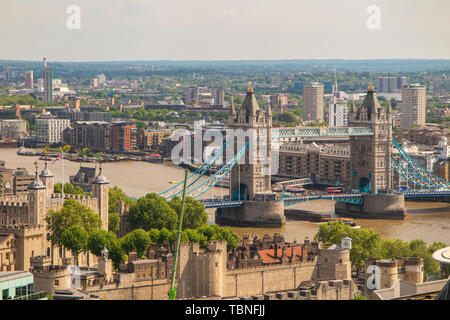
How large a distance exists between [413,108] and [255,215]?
38042mm

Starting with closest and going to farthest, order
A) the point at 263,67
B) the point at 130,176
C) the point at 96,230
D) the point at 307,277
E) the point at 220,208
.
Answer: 1. the point at 307,277
2. the point at 96,230
3. the point at 220,208
4. the point at 130,176
5. the point at 263,67

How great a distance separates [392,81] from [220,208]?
63.2 m

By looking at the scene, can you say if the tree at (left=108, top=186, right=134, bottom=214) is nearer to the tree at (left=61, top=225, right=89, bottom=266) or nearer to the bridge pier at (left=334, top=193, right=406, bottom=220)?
the tree at (left=61, top=225, right=89, bottom=266)

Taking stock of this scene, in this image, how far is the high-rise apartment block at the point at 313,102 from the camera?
75.9 metres

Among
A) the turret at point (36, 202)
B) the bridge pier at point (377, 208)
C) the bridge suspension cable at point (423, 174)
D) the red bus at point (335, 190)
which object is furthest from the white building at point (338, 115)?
the turret at point (36, 202)

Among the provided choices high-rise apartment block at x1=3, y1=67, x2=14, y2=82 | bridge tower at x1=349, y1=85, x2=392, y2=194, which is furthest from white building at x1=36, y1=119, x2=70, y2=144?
bridge tower at x1=349, y1=85, x2=392, y2=194

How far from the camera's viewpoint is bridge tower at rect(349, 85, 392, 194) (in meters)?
36.1

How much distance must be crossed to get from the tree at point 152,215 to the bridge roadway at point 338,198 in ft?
16.9

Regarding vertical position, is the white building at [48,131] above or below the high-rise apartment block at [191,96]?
below

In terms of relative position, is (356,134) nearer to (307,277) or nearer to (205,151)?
(205,151)

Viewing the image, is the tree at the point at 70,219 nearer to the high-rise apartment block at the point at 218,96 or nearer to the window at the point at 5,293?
the window at the point at 5,293

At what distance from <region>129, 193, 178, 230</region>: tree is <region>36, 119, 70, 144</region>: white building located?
37.6 meters

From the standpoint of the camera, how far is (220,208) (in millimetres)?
31906
